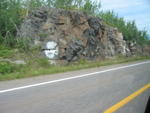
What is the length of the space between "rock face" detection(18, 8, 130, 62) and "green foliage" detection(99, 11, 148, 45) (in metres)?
32.2

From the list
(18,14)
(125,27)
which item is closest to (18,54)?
(18,14)

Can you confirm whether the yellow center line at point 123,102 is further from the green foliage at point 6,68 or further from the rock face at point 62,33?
the rock face at point 62,33

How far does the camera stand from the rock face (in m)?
18.3

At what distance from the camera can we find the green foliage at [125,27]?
54625mm

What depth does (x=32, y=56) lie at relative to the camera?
16.5 meters

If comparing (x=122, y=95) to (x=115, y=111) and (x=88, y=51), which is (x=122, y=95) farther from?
(x=88, y=51)

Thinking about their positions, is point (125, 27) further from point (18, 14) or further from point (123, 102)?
point (123, 102)

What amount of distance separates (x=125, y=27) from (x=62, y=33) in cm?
4108

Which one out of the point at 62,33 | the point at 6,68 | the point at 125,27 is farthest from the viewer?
the point at 125,27

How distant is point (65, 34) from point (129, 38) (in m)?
38.2

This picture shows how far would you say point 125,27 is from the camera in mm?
57250

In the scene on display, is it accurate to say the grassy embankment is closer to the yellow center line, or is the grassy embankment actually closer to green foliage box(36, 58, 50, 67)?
green foliage box(36, 58, 50, 67)

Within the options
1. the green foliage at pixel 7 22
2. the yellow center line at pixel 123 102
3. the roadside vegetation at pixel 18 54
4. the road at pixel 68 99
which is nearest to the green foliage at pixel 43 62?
the roadside vegetation at pixel 18 54

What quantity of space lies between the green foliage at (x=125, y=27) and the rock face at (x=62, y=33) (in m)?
32.2
